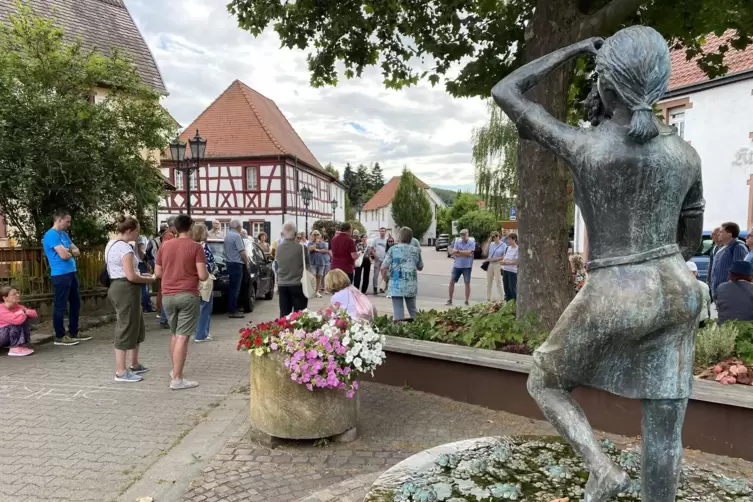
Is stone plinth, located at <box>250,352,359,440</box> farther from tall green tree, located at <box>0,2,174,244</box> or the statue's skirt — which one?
tall green tree, located at <box>0,2,174,244</box>

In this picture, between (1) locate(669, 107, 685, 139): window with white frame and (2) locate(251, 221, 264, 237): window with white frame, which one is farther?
(2) locate(251, 221, 264, 237): window with white frame

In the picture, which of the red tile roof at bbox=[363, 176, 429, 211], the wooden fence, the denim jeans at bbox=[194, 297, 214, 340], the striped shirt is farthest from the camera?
the red tile roof at bbox=[363, 176, 429, 211]

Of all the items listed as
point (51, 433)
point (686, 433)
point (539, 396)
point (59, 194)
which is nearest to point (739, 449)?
point (686, 433)

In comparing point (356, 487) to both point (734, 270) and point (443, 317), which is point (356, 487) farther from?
point (734, 270)

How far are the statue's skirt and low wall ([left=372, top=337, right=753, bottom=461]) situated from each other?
2.60 m

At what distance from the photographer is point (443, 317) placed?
23.0 feet

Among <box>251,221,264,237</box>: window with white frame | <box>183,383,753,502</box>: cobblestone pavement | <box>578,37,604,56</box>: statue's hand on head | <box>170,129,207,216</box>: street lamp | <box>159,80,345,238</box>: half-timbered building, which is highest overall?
<box>159,80,345,238</box>: half-timbered building

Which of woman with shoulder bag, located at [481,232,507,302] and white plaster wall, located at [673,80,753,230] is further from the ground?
white plaster wall, located at [673,80,753,230]

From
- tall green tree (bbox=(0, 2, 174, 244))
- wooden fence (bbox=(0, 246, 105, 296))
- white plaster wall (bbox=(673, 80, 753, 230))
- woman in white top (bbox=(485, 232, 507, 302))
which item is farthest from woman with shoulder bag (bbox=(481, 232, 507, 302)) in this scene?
wooden fence (bbox=(0, 246, 105, 296))

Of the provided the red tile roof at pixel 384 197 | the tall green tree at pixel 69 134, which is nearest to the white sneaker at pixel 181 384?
the tall green tree at pixel 69 134

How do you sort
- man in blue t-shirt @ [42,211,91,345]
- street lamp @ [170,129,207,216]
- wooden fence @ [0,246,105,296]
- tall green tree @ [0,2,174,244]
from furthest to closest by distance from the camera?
1. street lamp @ [170,129,207,216]
2. wooden fence @ [0,246,105,296]
3. tall green tree @ [0,2,174,244]
4. man in blue t-shirt @ [42,211,91,345]

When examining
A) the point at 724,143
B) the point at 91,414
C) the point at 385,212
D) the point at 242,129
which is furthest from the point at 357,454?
the point at 385,212

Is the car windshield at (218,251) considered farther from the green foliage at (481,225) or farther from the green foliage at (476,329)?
the green foliage at (481,225)

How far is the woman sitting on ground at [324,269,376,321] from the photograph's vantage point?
5.88 meters
